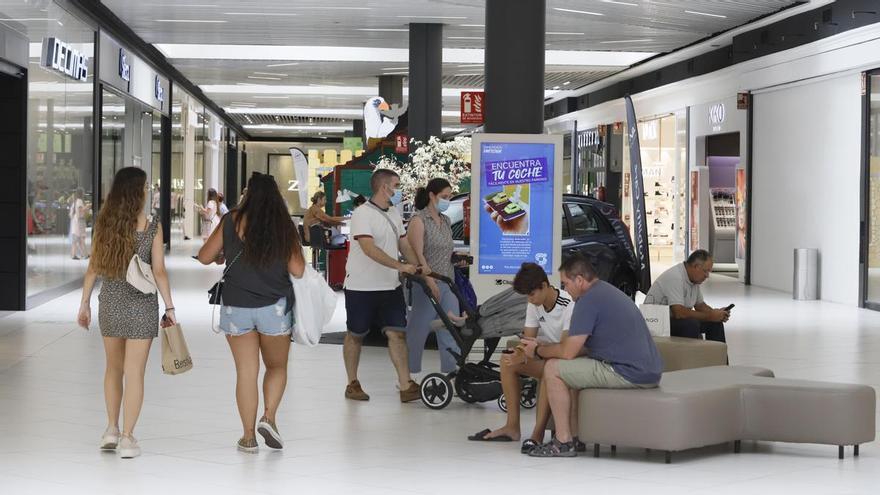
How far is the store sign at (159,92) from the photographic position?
27.3 metres

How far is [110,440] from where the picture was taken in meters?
6.65

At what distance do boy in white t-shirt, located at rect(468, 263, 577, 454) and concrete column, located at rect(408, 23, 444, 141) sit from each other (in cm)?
1467

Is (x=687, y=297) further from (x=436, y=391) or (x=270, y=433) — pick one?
(x=270, y=433)

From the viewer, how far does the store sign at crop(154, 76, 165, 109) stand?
27.3 metres

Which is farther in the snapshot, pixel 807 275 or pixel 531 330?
pixel 807 275

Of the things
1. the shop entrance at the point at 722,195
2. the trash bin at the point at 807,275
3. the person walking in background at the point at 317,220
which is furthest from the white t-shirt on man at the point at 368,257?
the shop entrance at the point at 722,195

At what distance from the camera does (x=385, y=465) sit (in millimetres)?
6395

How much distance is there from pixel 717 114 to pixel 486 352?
653 inches

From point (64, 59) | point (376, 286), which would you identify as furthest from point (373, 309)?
point (64, 59)

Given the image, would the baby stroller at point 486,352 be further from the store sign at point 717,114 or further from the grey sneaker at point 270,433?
the store sign at point 717,114

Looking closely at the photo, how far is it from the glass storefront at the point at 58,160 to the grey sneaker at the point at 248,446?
948 cm

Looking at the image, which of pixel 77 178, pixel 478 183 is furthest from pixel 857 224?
pixel 77 178

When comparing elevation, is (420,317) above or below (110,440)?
above

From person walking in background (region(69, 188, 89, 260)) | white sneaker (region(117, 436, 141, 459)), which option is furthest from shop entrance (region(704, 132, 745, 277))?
white sneaker (region(117, 436, 141, 459))
